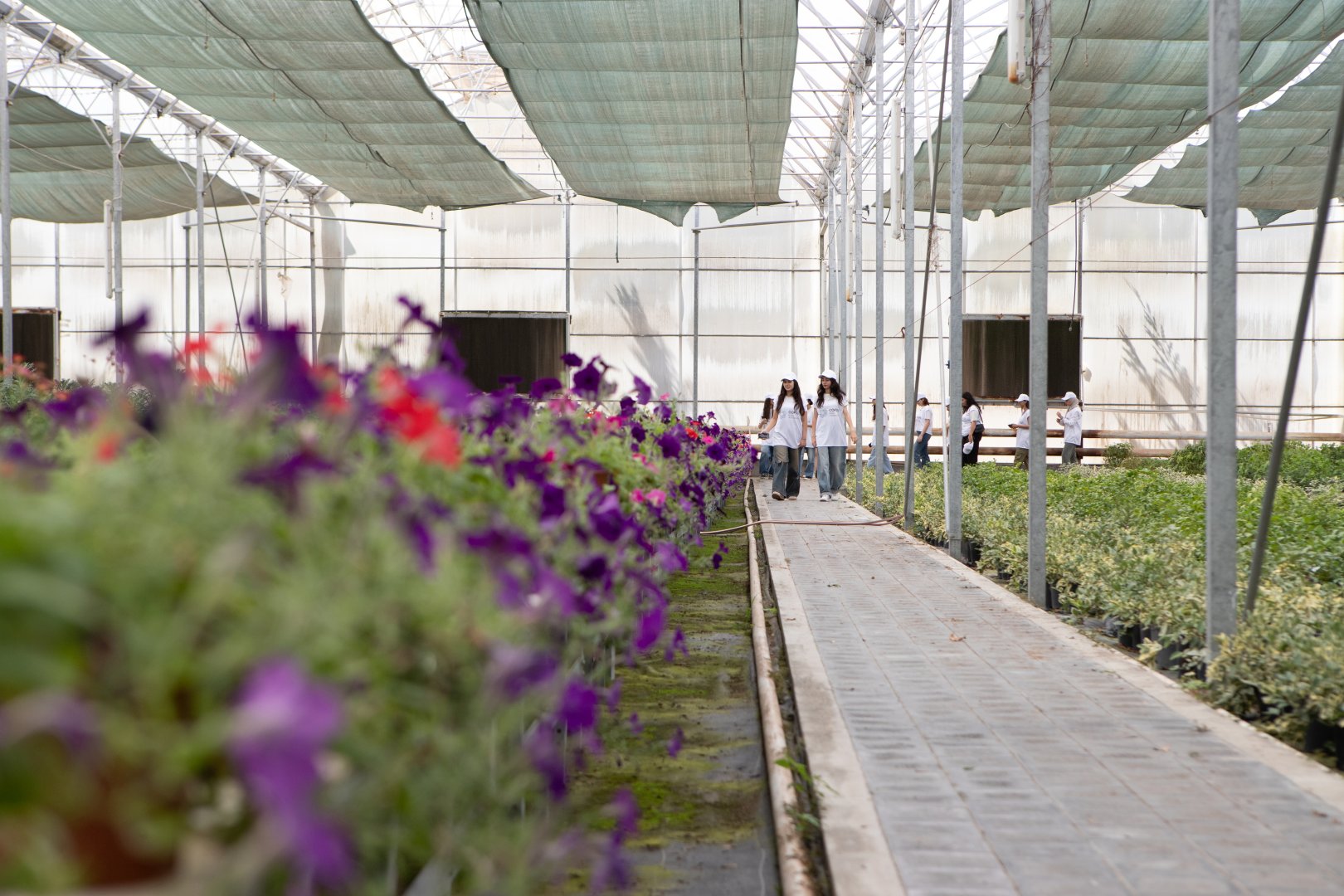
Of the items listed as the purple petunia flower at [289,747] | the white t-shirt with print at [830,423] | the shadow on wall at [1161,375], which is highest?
the shadow on wall at [1161,375]

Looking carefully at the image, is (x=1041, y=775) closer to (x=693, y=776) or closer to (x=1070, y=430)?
(x=693, y=776)

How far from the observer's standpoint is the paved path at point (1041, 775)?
2.76 meters

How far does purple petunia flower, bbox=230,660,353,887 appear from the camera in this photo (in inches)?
28.0

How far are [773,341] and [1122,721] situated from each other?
20928mm

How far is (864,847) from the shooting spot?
9.43 ft

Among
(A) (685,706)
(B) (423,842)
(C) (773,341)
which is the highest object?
(C) (773,341)

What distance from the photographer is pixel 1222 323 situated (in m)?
4.79

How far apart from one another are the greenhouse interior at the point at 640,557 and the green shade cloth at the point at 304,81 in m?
0.08

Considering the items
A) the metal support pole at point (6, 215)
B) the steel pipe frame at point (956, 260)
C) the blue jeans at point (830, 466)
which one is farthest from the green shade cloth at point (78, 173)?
the steel pipe frame at point (956, 260)

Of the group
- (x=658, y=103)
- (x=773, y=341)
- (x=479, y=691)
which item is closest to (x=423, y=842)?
(x=479, y=691)

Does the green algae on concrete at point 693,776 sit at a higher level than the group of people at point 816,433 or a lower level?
lower

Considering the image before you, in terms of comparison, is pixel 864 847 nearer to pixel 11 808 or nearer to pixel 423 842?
pixel 423 842

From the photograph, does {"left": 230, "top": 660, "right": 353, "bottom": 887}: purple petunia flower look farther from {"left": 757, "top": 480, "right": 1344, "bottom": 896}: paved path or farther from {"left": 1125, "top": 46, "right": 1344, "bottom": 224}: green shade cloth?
{"left": 1125, "top": 46, "right": 1344, "bottom": 224}: green shade cloth

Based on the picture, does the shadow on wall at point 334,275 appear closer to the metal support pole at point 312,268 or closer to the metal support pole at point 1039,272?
the metal support pole at point 312,268
